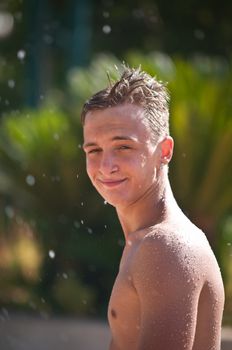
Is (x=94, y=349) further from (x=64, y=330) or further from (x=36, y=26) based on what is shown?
(x=36, y=26)

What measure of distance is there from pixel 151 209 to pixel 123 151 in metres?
0.19

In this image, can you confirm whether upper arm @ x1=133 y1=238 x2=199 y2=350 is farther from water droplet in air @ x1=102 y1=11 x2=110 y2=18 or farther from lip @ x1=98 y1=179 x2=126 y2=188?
water droplet in air @ x1=102 y1=11 x2=110 y2=18

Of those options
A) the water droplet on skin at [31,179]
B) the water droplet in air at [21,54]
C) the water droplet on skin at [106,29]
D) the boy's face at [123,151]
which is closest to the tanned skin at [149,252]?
the boy's face at [123,151]

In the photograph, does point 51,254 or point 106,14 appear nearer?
point 51,254

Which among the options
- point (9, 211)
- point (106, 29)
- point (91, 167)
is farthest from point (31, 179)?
point (91, 167)

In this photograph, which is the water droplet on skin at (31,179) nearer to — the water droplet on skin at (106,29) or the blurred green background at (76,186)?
the blurred green background at (76,186)

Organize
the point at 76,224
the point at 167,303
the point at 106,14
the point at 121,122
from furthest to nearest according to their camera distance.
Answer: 1. the point at 106,14
2. the point at 76,224
3. the point at 121,122
4. the point at 167,303

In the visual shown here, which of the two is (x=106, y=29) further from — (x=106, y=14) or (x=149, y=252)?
(x=149, y=252)

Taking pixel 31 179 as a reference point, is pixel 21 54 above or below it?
above

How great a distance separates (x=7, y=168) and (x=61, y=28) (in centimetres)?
495

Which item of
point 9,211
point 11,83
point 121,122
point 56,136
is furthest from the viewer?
point 11,83

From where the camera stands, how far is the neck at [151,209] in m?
2.67

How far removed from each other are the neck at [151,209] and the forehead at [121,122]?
17 centimetres

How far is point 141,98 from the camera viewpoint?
265 cm
